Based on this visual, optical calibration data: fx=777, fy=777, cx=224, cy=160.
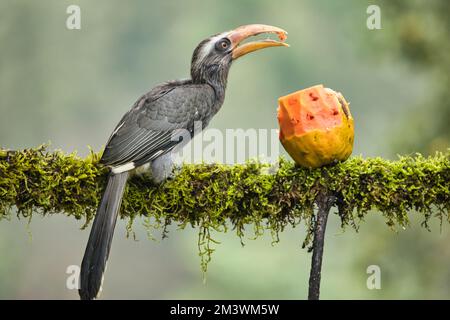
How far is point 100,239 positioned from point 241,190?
64 cm

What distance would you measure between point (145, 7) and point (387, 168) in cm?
1256

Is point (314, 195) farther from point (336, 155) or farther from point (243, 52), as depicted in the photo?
point (243, 52)

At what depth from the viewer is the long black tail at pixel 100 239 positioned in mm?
3188

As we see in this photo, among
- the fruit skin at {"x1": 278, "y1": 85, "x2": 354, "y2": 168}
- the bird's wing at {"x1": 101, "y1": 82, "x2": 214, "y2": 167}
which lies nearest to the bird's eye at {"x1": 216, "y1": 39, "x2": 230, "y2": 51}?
the bird's wing at {"x1": 101, "y1": 82, "x2": 214, "y2": 167}

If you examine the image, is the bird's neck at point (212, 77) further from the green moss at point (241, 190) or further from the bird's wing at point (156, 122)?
the green moss at point (241, 190)

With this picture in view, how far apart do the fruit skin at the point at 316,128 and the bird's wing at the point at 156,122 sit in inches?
22.8

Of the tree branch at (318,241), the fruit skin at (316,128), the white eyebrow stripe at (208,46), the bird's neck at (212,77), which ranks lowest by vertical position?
the tree branch at (318,241)

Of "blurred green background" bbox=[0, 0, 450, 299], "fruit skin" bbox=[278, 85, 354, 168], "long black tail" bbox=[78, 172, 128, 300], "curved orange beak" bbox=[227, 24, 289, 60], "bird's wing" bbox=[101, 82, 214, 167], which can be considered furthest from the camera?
"blurred green background" bbox=[0, 0, 450, 299]

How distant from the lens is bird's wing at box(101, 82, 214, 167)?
355cm

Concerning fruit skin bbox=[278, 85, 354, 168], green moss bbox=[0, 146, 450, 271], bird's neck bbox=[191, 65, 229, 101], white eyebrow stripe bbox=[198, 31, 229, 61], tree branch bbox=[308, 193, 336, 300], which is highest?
white eyebrow stripe bbox=[198, 31, 229, 61]

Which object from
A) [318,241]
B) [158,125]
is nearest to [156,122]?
[158,125]

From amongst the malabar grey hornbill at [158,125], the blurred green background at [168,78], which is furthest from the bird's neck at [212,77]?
the blurred green background at [168,78]

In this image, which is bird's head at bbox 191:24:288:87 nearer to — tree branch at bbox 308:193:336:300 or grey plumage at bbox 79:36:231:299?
grey plumage at bbox 79:36:231:299

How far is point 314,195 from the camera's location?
3.37 metres
